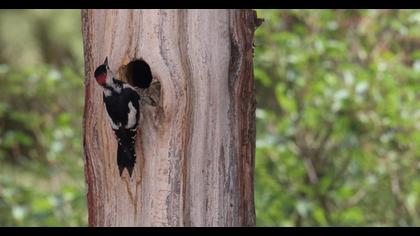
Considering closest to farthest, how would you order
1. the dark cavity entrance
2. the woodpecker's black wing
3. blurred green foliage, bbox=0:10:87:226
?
the woodpecker's black wing → the dark cavity entrance → blurred green foliage, bbox=0:10:87:226

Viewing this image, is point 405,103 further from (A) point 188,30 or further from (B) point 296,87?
(A) point 188,30

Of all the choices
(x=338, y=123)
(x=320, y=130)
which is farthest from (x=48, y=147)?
(x=338, y=123)

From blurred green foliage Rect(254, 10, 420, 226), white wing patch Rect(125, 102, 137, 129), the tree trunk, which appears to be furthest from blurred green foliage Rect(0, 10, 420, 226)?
white wing patch Rect(125, 102, 137, 129)

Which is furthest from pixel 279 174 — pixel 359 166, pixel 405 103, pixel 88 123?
pixel 88 123

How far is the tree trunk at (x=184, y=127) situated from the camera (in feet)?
6.38

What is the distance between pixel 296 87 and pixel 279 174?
502 mm

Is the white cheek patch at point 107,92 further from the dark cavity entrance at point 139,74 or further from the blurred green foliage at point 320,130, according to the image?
the blurred green foliage at point 320,130

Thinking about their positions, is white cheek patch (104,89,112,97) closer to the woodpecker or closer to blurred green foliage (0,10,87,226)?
the woodpecker

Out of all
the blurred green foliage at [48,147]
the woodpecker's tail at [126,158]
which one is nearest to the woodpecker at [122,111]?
the woodpecker's tail at [126,158]

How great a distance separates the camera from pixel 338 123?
4.05m

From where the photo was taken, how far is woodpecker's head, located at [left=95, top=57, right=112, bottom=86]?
197cm

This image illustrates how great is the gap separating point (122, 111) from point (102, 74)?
0.14 m

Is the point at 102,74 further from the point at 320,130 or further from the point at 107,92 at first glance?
the point at 320,130
